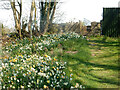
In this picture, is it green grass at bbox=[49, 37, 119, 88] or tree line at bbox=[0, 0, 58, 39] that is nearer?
green grass at bbox=[49, 37, 119, 88]

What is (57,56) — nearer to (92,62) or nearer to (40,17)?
(92,62)

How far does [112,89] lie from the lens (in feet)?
13.0

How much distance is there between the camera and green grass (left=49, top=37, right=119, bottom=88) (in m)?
4.39

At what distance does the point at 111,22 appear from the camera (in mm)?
10688

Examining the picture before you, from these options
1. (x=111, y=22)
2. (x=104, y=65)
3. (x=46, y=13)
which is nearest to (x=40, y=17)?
(x=46, y=13)

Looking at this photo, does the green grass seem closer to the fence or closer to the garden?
the garden

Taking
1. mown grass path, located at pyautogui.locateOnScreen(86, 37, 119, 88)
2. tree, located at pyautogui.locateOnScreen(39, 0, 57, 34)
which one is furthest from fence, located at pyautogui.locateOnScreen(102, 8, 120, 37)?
tree, located at pyautogui.locateOnScreen(39, 0, 57, 34)

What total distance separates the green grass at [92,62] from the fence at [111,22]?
7.62ft

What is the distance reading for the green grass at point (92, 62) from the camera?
4395 millimetres

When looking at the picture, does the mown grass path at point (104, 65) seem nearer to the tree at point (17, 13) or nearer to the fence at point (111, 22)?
the fence at point (111, 22)

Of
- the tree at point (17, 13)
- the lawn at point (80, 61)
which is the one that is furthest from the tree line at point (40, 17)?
the lawn at point (80, 61)

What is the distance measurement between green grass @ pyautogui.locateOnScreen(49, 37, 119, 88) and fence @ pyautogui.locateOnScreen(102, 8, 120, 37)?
7.62 ft

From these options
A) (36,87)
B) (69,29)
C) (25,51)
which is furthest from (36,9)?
(36,87)

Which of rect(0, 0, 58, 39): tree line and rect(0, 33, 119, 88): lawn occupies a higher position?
rect(0, 0, 58, 39): tree line
